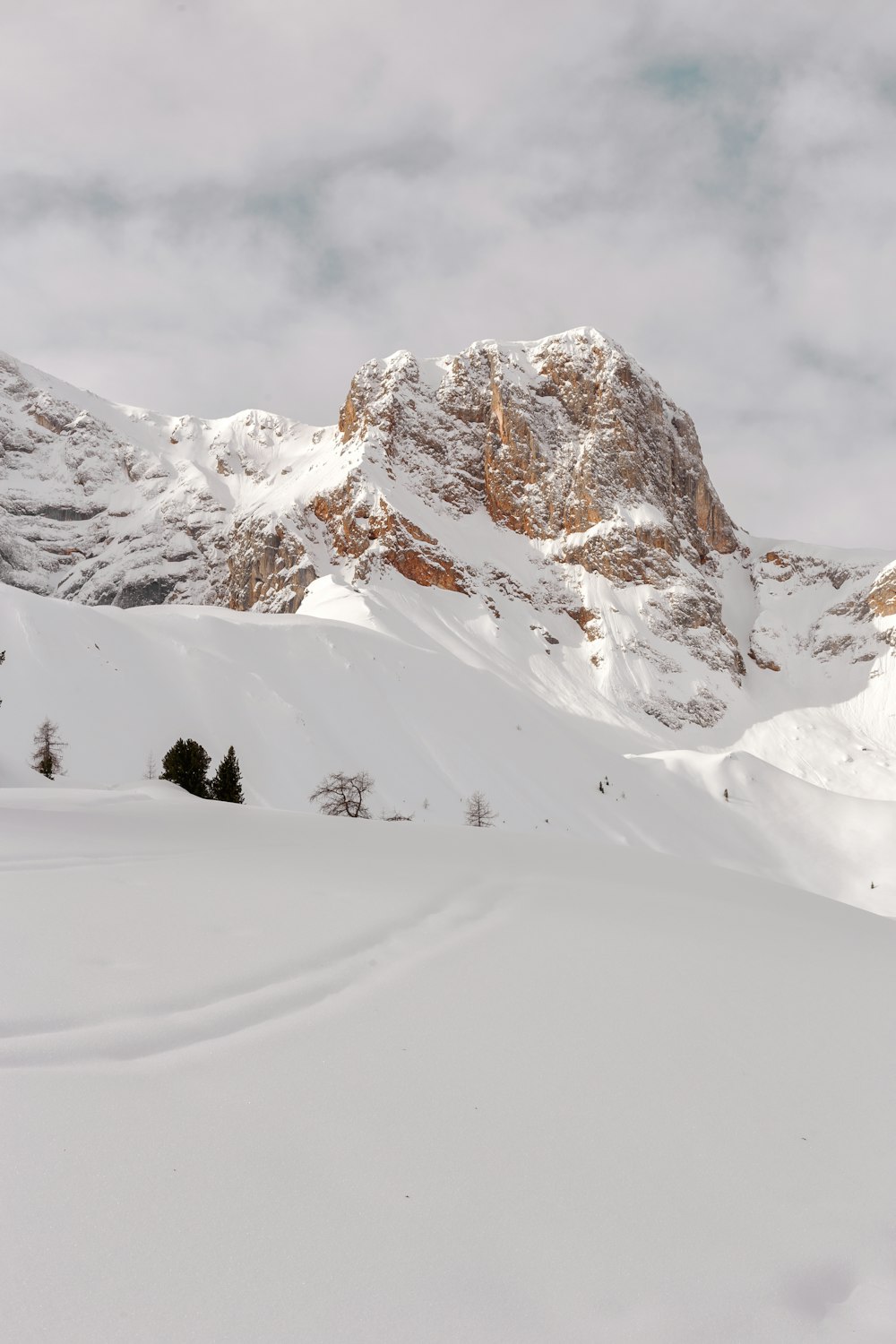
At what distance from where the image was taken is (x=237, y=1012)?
8.33 feet

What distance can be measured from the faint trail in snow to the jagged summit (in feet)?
252

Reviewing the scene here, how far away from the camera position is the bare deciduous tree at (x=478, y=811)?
33.3 m

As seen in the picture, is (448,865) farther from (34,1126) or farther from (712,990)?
(34,1126)

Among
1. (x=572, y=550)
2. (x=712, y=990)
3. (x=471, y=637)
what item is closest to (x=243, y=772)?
(x=712, y=990)

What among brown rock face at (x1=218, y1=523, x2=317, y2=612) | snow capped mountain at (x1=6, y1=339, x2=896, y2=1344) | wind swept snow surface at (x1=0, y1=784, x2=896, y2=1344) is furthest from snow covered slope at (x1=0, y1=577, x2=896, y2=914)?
brown rock face at (x1=218, y1=523, x2=317, y2=612)

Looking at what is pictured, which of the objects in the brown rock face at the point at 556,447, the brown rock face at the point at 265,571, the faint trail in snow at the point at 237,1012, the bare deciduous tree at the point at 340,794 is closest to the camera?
the faint trail in snow at the point at 237,1012

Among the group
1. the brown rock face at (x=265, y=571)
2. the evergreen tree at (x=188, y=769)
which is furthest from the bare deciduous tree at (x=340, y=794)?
the brown rock face at (x=265, y=571)

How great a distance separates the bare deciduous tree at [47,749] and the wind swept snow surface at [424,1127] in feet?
71.7

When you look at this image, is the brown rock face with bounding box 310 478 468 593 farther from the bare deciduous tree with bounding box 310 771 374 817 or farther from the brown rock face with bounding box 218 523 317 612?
the bare deciduous tree with bounding box 310 771 374 817

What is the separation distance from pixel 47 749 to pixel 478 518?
268 feet

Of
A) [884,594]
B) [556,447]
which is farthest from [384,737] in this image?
[884,594]

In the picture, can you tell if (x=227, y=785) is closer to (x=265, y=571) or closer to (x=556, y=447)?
(x=265, y=571)

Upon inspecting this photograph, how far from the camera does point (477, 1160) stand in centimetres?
184

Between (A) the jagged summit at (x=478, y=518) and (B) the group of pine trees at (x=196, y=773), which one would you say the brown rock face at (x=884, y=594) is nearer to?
(A) the jagged summit at (x=478, y=518)
